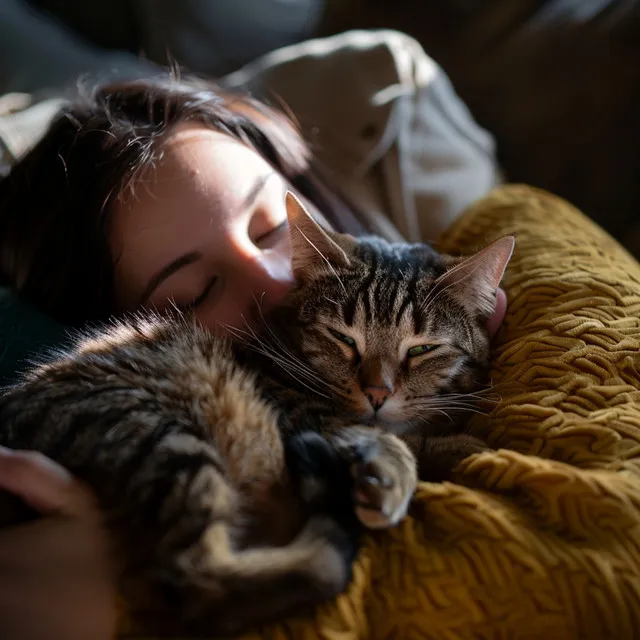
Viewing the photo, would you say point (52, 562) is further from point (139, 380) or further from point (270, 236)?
point (270, 236)

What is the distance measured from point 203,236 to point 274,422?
0.41 meters

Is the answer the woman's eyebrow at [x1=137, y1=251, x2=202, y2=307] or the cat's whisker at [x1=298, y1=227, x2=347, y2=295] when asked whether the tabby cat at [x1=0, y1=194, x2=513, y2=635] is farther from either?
the woman's eyebrow at [x1=137, y1=251, x2=202, y2=307]

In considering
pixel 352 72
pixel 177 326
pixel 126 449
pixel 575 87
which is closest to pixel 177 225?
pixel 177 326

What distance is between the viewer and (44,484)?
0.72 m

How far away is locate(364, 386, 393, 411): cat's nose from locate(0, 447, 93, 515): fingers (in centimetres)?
44

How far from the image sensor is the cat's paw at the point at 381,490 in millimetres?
714

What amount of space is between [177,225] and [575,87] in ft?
4.15

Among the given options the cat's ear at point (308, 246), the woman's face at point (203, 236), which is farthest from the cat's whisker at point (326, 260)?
the woman's face at point (203, 236)

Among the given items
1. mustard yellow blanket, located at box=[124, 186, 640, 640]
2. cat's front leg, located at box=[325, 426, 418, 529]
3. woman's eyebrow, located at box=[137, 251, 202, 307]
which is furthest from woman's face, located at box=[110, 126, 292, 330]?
mustard yellow blanket, located at box=[124, 186, 640, 640]

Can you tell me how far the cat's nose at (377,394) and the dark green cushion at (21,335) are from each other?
574mm

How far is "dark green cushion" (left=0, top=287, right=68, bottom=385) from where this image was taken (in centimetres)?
112

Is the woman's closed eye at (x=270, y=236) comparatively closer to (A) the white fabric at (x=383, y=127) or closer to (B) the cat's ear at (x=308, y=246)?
(B) the cat's ear at (x=308, y=246)

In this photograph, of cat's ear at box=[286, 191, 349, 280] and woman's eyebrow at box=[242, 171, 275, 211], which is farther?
woman's eyebrow at box=[242, 171, 275, 211]

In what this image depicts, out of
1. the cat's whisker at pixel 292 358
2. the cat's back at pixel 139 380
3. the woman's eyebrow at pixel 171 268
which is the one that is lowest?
the cat's whisker at pixel 292 358
